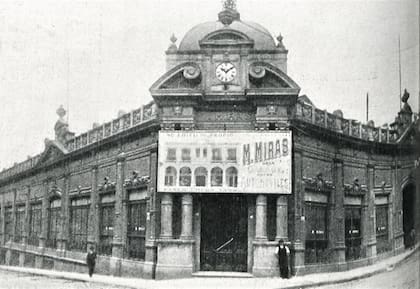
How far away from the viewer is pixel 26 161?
34.6ft

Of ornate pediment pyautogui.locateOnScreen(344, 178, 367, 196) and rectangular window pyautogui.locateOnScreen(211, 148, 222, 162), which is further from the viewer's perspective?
ornate pediment pyautogui.locateOnScreen(344, 178, 367, 196)

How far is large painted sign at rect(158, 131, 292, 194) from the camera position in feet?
30.8

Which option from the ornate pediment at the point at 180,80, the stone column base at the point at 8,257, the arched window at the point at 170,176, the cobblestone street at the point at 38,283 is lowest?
the cobblestone street at the point at 38,283

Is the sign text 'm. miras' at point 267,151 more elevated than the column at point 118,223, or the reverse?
the sign text 'm. miras' at point 267,151

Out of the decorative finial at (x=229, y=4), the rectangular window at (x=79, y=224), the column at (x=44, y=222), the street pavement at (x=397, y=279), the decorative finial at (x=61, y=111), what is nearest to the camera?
the street pavement at (x=397, y=279)

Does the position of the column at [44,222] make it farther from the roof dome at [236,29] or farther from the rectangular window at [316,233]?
the rectangular window at [316,233]

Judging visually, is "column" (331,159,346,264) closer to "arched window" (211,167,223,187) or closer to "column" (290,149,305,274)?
"column" (290,149,305,274)

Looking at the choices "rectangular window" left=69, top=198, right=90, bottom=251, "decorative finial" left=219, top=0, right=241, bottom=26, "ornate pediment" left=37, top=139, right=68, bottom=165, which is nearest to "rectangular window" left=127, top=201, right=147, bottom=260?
"rectangular window" left=69, top=198, right=90, bottom=251

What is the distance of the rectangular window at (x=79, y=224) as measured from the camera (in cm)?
1086

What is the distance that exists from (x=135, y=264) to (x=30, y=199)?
2973 mm

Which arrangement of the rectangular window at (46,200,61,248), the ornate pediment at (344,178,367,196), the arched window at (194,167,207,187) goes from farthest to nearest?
the rectangular window at (46,200,61,248) → the ornate pediment at (344,178,367,196) → the arched window at (194,167,207,187)

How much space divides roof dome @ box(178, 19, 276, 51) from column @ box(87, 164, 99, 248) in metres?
2.85

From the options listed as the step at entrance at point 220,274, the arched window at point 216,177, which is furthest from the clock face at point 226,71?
the step at entrance at point 220,274

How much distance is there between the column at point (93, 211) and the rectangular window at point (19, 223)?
4.76 ft
